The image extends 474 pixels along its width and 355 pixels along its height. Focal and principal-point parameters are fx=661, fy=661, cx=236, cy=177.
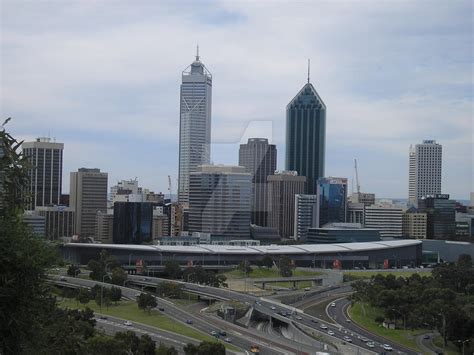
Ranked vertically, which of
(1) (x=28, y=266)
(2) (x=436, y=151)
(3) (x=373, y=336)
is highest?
(2) (x=436, y=151)

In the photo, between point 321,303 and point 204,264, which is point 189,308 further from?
point 204,264

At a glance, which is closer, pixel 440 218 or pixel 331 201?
pixel 440 218

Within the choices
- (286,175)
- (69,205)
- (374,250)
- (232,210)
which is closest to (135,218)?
(232,210)

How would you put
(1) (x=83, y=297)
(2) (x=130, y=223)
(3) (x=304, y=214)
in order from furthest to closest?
(3) (x=304, y=214)
(2) (x=130, y=223)
(1) (x=83, y=297)

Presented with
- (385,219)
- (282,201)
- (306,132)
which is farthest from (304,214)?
(306,132)

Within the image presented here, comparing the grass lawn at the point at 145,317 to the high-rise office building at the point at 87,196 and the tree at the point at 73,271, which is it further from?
the high-rise office building at the point at 87,196

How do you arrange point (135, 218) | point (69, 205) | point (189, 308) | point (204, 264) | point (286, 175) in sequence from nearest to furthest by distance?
point (189, 308)
point (204, 264)
point (135, 218)
point (69, 205)
point (286, 175)

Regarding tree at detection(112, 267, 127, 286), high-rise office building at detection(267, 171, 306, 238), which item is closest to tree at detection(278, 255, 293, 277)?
tree at detection(112, 267, 127, 286)

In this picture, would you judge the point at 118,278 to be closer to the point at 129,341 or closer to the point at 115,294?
the point at 115,294

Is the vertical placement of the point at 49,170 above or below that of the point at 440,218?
above
